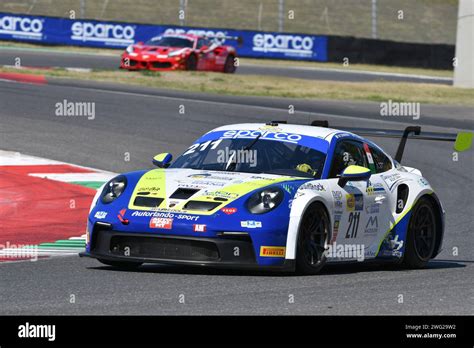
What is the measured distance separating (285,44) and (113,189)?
1403 inches

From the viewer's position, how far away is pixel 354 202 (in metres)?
9.92

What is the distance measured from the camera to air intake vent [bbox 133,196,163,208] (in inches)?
363

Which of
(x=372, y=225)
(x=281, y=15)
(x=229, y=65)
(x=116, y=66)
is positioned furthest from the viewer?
(x=281, y=15)

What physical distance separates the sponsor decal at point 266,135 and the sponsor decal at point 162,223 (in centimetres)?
154

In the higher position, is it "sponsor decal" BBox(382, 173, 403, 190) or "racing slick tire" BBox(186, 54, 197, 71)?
"racing slick tire" BBox(186, 54, 197, 71)

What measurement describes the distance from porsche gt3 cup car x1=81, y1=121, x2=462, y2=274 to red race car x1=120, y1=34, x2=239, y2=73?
70.2 ft

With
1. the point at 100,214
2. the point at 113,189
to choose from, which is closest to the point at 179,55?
the point at 113,189

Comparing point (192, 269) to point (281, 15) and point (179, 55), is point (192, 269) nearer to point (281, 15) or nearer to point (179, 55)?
point (179, 55)

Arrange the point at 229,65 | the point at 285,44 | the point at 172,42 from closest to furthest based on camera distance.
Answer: the point at 172,42 < the point at 229,65 < the point at 285,44

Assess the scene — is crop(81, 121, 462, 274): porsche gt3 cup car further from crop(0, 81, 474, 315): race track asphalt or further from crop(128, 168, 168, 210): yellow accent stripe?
crop(0, 81, 474, 315): race track asphalt

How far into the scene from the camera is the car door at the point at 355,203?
383 inches

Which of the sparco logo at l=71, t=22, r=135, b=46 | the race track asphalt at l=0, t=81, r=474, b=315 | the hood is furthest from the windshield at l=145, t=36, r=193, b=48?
the hood
